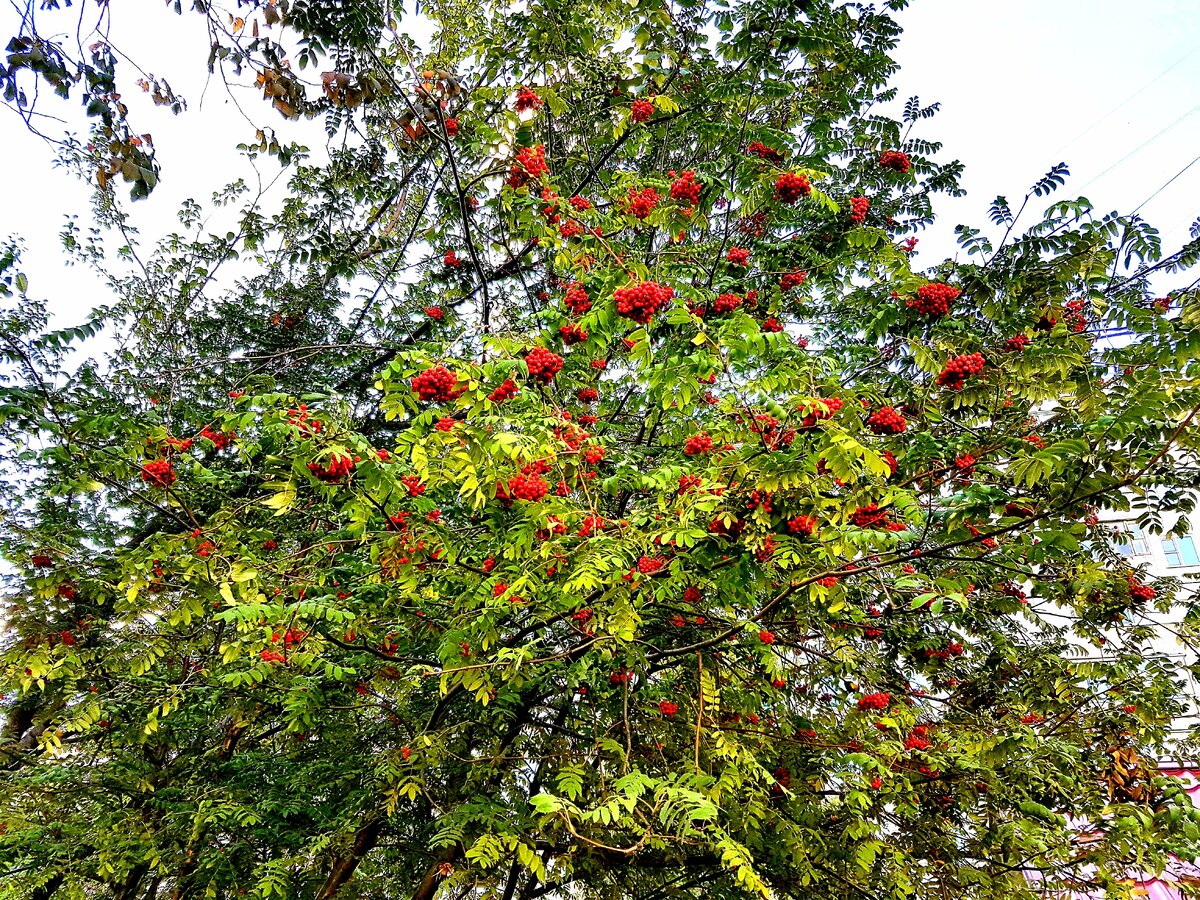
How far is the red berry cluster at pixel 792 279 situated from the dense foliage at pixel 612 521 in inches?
2.8

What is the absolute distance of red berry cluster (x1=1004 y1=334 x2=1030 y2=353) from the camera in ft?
13.3

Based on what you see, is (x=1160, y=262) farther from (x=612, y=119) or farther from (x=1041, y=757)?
(x=612, y=119)

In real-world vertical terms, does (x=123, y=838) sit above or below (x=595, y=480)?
below

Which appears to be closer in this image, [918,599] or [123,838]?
[918,599]

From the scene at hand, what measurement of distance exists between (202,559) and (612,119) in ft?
15.3

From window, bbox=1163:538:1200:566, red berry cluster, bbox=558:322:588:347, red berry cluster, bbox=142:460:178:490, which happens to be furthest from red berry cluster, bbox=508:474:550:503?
window, bbox=1163:538:1200:566

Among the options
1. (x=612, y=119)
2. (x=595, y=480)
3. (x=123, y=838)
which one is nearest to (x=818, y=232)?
(x=612, y=119)

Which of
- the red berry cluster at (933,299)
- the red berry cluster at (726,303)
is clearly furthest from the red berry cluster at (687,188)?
the red berry cluster at (933,299)

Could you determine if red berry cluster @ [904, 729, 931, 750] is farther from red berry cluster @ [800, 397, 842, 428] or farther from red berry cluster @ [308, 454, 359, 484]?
red berry cluster @ [308, 454, 359, 484]

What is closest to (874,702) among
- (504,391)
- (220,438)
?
(504,391)

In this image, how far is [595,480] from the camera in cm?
369

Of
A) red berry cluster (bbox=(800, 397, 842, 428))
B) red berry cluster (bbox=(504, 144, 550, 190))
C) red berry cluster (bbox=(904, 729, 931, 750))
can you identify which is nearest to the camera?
red berry cluster (bbox=(800, 397, 842, 428))

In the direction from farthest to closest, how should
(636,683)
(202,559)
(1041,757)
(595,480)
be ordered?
(636,683), (1041,757), (595,480), (202,559)

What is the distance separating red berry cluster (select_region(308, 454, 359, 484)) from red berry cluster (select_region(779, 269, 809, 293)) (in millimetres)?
3399
